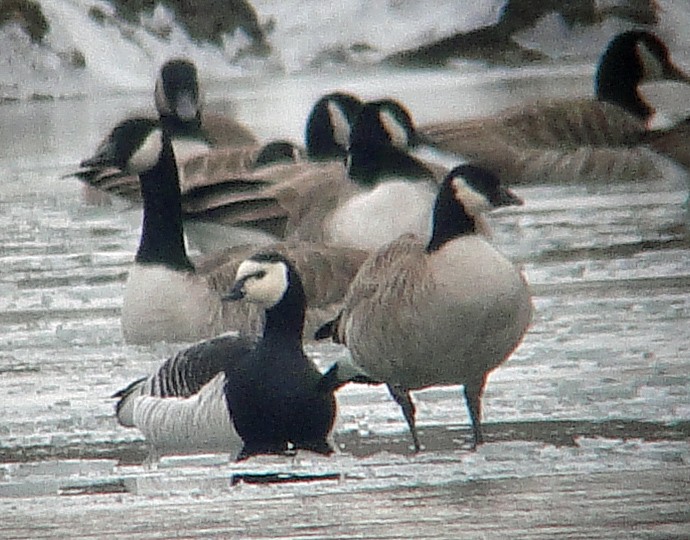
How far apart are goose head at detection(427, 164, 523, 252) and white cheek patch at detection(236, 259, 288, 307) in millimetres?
260

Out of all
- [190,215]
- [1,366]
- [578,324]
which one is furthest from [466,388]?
[1,366]

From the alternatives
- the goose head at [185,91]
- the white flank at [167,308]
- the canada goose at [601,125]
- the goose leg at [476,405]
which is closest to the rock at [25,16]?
the goose head at [185,91]

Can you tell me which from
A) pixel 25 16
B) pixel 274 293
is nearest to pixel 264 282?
pixel 274 293

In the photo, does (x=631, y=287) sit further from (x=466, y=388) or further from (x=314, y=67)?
(x=314, y=67)

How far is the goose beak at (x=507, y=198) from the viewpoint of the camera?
3566mm

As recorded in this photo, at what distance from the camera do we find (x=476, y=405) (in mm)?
3572

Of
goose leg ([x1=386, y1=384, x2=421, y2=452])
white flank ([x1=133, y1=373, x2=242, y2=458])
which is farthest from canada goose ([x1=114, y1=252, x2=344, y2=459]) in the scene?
goose leg ([x1=386, y1=384, x2=421, y2=452])

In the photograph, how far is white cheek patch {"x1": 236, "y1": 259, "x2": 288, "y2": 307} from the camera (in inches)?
139

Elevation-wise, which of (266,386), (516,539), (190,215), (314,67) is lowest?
(516,539)

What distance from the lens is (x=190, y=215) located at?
3.71 meters

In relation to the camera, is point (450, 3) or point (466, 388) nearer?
point (466, 388)

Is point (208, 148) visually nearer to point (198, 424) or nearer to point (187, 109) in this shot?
point (187, 109)

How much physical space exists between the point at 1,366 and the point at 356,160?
731 millimetres

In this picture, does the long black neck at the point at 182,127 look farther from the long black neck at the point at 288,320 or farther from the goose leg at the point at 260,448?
the goose leg at the point at 260,448
